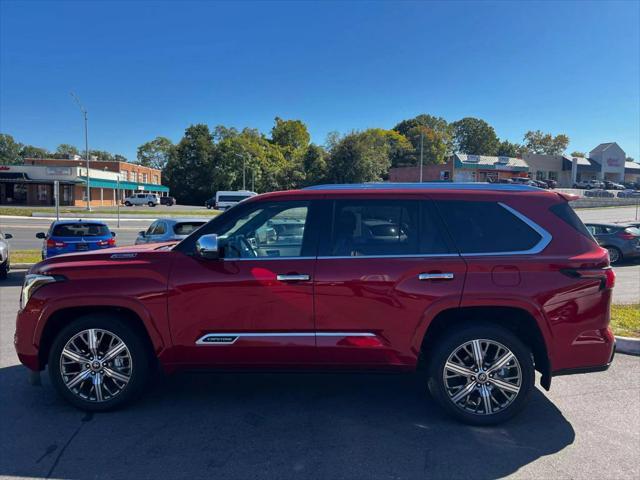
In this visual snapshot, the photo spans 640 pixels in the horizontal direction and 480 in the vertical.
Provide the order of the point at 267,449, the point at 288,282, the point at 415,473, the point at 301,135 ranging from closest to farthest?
the point at 415,473, the point at 267,449, the point at 288,282, the point at 301,135

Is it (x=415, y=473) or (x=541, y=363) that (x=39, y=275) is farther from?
(x=541, y=363)

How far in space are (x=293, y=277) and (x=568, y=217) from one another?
7.78 ft

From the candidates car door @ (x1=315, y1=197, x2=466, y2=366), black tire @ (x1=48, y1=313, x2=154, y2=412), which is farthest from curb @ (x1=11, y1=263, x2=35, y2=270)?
car door @ (x1=315, y1=197, x2=466, y2=366)

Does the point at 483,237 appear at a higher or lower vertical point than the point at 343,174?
lower

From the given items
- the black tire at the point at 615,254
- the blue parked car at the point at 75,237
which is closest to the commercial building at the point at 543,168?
the black tire at the point at 615,254

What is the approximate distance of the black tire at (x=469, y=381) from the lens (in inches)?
145

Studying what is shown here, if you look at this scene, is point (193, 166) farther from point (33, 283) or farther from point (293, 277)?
→ point (293, 277)

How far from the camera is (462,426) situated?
12.2 feet

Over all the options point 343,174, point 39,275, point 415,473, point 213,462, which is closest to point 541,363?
point 415,473

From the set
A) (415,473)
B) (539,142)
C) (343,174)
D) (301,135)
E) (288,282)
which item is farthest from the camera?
(539,142)

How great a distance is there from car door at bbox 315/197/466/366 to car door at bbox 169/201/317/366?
146mm

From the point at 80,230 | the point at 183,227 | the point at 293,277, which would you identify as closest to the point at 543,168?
the point at 183,227

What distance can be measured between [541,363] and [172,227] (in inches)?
343

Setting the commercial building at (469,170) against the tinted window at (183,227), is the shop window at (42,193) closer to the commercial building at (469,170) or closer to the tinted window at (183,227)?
the commercial building at (469,170)
